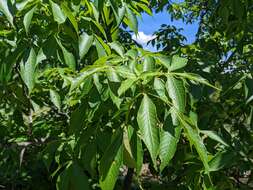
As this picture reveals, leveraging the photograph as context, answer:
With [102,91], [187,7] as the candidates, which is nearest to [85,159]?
[102,91]

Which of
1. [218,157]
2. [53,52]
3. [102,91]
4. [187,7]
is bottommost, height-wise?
[218,157]

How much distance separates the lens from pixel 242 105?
2.14 metres

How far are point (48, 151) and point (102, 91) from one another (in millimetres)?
472

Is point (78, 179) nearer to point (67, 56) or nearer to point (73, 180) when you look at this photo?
point (73, 180)

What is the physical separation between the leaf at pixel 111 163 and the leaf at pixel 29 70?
40 cm

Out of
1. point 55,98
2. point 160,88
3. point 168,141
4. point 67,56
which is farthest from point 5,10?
point 55,98

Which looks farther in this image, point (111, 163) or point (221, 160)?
point (221, 160)

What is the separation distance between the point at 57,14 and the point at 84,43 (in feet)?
0.68

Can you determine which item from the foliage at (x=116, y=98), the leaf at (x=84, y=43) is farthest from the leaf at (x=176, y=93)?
the leaf at (x=84, y=43)

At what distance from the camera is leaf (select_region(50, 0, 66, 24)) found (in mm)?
1517

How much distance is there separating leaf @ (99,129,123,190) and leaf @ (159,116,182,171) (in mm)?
112

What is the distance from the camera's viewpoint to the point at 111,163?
4.07 ft

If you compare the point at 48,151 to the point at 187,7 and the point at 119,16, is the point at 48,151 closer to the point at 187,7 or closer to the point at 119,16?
the point at 119,16

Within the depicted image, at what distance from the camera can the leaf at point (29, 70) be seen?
152 cm
